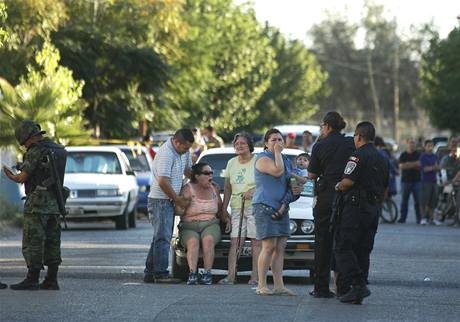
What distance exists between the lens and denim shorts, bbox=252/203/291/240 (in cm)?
1460

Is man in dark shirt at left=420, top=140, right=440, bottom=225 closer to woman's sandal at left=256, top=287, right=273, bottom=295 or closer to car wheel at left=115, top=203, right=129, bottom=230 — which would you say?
car wheel at left=115, top=203, right=129, bottom=230

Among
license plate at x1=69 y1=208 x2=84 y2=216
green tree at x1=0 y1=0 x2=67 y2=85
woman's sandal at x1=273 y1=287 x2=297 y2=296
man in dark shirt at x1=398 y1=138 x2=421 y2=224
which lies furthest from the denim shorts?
green tree at x1=0 y1=0 x2=67 y2=85

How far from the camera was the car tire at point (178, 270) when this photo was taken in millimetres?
16656

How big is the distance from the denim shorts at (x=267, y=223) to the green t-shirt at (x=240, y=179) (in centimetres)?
130

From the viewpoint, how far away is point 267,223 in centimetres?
1462

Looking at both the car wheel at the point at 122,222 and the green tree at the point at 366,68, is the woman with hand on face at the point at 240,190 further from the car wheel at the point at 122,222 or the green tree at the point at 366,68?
the green tree at the point at 366,68

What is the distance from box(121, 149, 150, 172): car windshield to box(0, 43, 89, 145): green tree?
1.13m

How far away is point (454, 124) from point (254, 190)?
161 feet

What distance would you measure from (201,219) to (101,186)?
40.7 ft

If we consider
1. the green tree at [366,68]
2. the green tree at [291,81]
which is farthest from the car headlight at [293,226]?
the green tree at [366,68]

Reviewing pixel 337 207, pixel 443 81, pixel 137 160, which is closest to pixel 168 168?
pixel 337 207

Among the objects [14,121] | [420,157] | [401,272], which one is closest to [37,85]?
[14,121]

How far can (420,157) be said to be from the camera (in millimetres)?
32031

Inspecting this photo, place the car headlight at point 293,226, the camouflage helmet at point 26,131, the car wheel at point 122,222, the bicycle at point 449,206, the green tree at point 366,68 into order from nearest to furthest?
the camouflage helmet at point 26,131, the car headlight at point 293,226, the car wheel at point 122,222, the bicycle at point 449,206, the green tree at point 366,68
